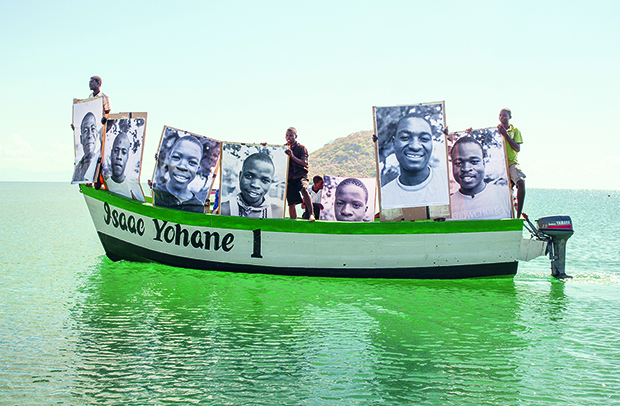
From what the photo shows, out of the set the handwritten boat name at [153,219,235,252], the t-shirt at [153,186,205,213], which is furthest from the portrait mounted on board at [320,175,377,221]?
the t-shirt at [153,186,205,213]

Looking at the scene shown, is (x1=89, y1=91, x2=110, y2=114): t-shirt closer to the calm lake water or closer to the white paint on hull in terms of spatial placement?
the white paint on hull

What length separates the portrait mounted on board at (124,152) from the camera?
12.1 meters

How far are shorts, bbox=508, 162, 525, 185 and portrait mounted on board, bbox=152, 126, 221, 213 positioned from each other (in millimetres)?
7308

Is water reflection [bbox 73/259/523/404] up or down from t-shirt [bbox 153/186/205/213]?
down

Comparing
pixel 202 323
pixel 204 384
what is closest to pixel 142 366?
pixel 204 384

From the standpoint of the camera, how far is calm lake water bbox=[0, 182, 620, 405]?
18.9 ft

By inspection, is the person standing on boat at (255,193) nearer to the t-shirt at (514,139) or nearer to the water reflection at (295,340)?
the water reflection at (295,340)

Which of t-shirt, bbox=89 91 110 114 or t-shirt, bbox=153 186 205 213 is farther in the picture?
t-shirt, bbox=89 91 110 114

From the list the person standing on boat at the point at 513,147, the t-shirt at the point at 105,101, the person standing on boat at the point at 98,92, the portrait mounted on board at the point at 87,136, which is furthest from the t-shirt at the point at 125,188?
the person standing on boat at the point at 513,147

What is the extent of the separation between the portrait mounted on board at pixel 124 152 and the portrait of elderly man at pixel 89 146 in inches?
10.2

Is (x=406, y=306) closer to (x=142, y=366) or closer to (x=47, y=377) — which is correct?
(x=142, y=366)

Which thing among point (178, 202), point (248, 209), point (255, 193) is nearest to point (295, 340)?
point (248, 209)

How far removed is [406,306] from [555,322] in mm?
2804

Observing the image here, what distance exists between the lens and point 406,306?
978 cm
